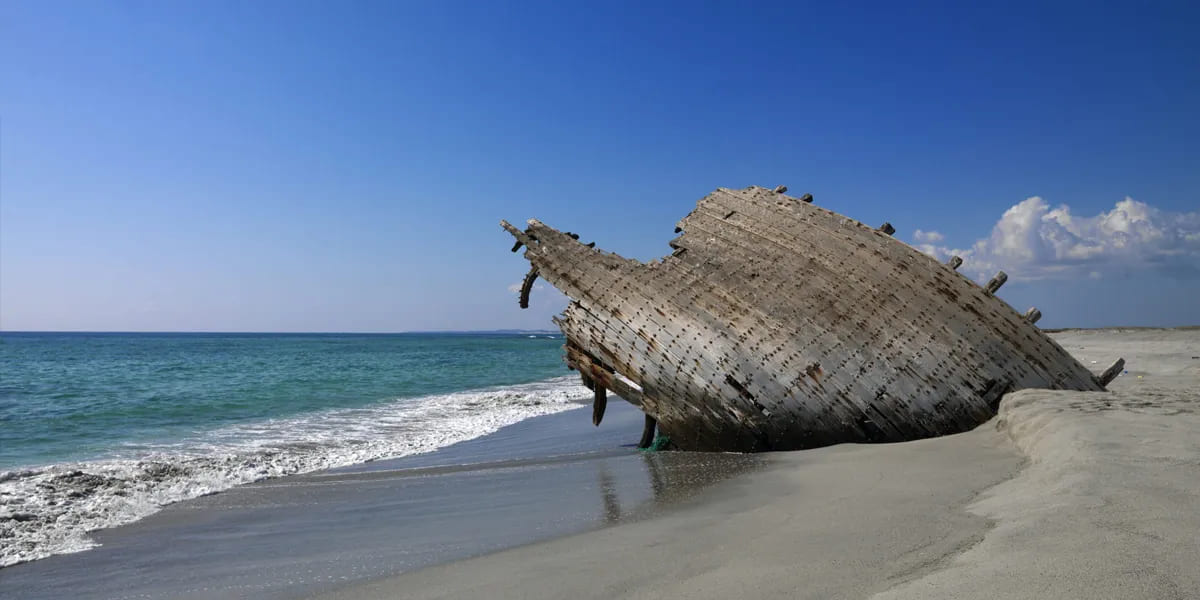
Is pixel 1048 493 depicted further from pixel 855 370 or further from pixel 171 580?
pixel 171 580

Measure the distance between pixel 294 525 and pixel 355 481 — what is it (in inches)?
78.9

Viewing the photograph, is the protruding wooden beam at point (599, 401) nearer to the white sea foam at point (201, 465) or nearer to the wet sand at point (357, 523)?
the wet sand at point (357, 523)

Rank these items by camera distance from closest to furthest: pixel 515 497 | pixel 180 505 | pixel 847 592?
pixel 847 592 → pixel 515 497 → pixel 180 505

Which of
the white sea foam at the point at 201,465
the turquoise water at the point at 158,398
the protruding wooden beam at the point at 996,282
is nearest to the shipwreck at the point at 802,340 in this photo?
the protruding wooden beam at the point at 996,282

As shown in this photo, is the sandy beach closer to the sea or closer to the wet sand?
the wet sand

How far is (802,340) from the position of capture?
7531 millimetres

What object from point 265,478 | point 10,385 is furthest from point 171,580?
point 10,385

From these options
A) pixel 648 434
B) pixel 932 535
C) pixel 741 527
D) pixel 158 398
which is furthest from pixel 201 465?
pixel 158 398

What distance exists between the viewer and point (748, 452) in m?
7.79

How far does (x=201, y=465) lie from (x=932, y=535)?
837 cm

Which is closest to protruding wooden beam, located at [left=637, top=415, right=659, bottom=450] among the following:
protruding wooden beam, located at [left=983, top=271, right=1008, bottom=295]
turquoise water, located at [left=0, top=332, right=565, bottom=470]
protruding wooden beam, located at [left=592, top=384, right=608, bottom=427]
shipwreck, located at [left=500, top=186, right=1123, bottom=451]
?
shipwreck, located at [left=500, top=186, right=1123, bottom=451]

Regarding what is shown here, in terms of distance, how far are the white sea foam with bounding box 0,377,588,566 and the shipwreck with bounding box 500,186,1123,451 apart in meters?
3.86

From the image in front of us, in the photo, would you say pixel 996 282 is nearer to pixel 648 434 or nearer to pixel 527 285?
pixel 648 434

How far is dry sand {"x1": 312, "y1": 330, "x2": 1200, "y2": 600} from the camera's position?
2.64 meters
